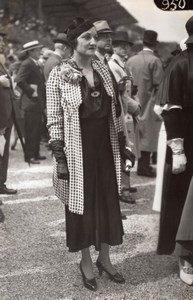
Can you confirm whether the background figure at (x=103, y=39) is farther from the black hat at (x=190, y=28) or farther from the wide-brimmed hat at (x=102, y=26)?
the black hat at (x=190, y=28)

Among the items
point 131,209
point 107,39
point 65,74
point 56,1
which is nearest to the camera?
point 65,74

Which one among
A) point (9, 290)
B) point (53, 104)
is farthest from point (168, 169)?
point (9, 290)

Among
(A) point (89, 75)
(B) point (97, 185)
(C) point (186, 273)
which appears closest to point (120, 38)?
(A) point (89, 75)

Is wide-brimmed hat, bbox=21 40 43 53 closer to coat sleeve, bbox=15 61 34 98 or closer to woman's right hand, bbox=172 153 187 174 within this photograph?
coat sleeve, bbox=15 61 34 98

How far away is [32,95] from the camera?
625 cm

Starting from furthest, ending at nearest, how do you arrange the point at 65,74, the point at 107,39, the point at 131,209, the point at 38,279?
the point at 131,209, the point at 107,39, the point at 38,279, the point at 65,74

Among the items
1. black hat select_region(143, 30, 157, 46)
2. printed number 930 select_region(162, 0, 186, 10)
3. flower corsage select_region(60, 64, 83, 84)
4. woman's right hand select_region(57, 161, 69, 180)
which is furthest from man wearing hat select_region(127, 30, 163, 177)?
woman's right hand select_region(57, 161, 69, 180)

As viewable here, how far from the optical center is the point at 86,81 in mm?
3139

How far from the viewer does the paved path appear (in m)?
3.21

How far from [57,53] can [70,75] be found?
11.5ft

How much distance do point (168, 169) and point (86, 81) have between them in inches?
31.9

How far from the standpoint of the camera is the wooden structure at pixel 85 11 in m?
3.86

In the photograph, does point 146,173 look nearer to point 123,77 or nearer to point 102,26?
point 123,77

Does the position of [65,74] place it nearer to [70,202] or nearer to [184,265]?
[70,202]
